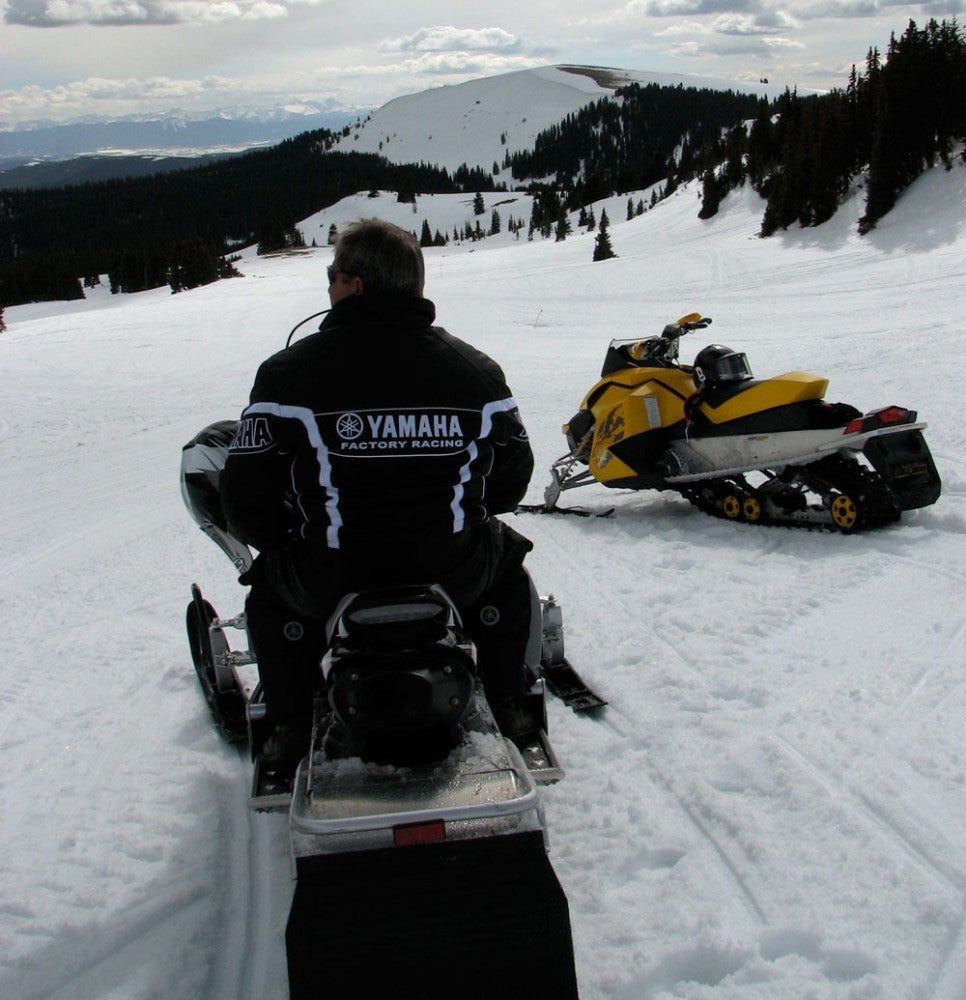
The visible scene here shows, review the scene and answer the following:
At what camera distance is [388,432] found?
7.04ft

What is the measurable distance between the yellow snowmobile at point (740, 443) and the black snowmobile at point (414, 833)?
3.24m

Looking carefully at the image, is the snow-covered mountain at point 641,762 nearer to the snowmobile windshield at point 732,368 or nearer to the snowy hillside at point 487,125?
the snowmobile windshield at point 732,368

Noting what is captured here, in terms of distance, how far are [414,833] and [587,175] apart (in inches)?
5297

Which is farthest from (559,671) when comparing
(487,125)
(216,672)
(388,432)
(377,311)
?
(487,125)

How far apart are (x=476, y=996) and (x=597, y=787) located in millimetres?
1231

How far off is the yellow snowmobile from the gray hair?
3.08 meters

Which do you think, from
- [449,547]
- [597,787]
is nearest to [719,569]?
[597,787]

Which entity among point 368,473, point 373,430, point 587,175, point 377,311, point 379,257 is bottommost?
point 587,175

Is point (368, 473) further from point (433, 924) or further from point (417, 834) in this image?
point (433, 924)

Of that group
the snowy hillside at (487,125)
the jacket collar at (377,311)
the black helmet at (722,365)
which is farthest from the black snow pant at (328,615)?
the snowy hillside at (487,125)

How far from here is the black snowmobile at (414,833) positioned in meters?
1.59

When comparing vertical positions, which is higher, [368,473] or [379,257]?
[379,257]

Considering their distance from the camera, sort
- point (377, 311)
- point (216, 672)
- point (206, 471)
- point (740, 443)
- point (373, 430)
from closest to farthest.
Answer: point (373, 430), point (377, 311), point (206, 471), point (216, 672), point (740, 443)

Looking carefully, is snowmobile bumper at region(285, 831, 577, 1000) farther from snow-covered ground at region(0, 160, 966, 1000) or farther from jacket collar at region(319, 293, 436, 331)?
jacket collar at region(319, 293, 436, 331)
